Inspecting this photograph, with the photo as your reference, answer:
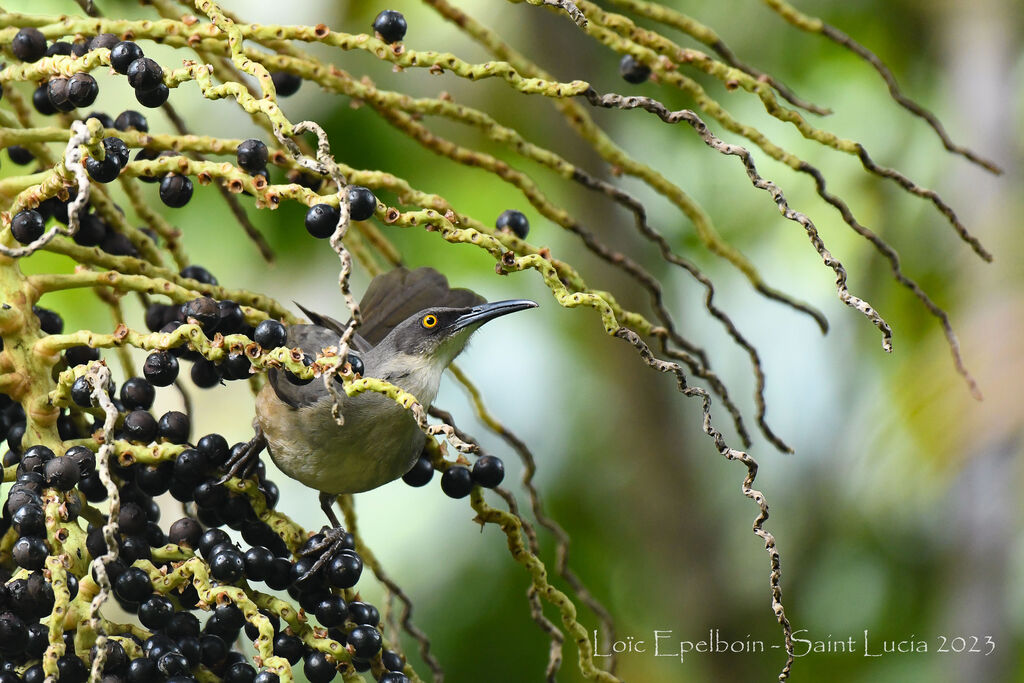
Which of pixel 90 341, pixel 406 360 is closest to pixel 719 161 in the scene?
pixel 406 360

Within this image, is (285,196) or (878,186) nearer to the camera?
(285,196)

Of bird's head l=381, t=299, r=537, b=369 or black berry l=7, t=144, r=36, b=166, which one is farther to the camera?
bird's head l=381, t=299, r=537, b=369

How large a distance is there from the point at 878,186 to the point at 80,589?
399cm

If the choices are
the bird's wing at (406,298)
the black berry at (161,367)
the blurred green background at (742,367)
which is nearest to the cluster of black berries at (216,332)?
the black berry at (161,367)

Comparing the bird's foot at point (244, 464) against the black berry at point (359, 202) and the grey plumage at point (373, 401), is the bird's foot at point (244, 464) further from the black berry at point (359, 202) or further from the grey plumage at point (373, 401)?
the black berry at point (359, 202)

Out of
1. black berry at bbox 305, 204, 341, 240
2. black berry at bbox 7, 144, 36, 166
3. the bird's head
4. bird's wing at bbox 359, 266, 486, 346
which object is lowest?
black berry at bbox 305, 204, 341, 240

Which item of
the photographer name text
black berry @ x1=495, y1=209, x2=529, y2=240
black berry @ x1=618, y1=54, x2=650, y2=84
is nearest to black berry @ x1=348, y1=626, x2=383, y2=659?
black berry @ x1=495, y1=209, x2=529, y2=240

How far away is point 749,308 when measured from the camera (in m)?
5.25

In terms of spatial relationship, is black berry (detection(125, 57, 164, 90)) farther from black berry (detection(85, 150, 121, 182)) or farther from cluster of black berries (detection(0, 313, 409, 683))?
cluster of black berries (detection(0, 313, 409, 683))

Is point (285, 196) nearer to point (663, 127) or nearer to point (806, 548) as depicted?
point (806, 548)

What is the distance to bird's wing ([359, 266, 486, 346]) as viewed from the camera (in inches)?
99.0

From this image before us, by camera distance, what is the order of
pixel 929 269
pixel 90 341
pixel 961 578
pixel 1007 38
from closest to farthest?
pixel 90 341 < pixel 961 578 < pixel 1007 38 < pixel 929 269

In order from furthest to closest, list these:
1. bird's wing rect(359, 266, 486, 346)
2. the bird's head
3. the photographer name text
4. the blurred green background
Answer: the blurred green background < the photographer name text < bird's wing rect(359, 266, 486, 346) < the bird's head

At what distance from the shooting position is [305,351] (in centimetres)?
198
